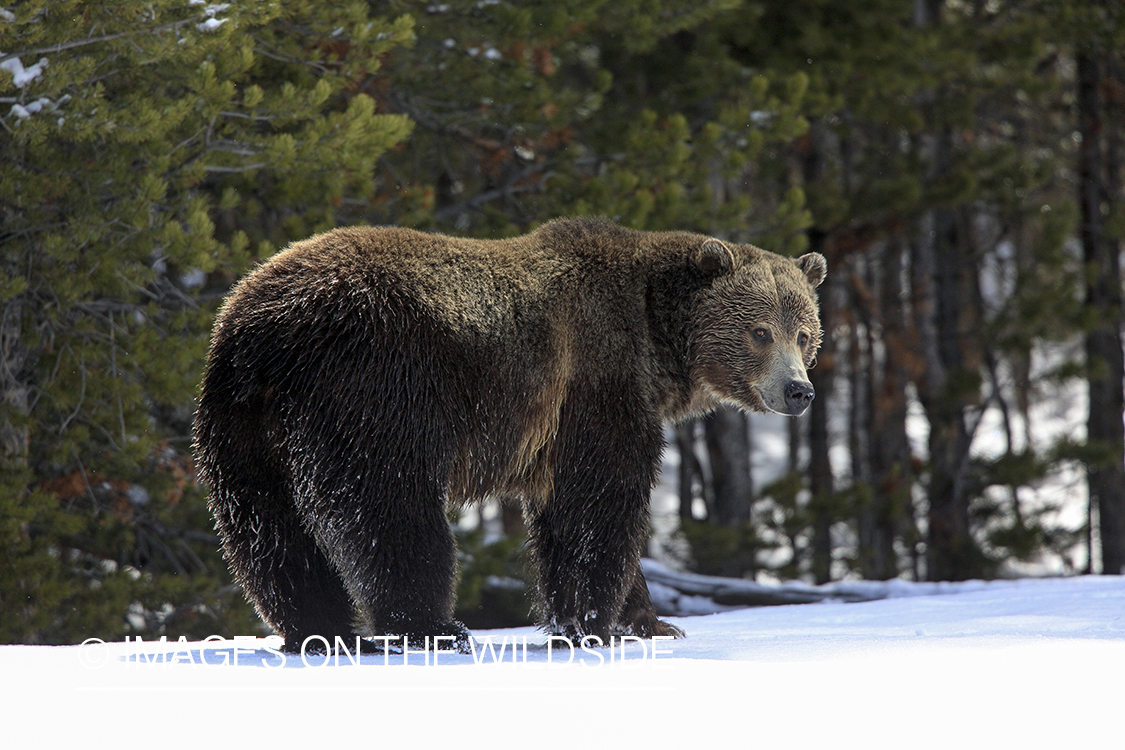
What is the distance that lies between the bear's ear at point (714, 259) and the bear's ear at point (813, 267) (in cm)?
60

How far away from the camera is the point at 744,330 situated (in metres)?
5.22

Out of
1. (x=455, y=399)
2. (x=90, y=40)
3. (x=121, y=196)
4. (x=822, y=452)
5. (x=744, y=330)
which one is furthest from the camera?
(x=822, y=452)

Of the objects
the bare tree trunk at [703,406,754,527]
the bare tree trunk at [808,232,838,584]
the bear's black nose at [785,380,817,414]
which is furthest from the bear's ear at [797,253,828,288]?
the bare tree trunk at [808,232,838,584]

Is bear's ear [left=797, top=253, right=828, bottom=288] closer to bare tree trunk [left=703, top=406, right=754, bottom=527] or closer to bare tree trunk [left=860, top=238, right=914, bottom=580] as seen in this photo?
bare tree trunk [left=703, top=406, right=754, bottom=527]

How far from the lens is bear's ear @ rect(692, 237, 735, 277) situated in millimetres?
5223

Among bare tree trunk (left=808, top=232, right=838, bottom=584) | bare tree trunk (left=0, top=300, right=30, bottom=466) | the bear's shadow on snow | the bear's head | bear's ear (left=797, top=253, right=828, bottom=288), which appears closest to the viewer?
the bear's shadow on snow

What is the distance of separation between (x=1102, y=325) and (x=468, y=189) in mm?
8424

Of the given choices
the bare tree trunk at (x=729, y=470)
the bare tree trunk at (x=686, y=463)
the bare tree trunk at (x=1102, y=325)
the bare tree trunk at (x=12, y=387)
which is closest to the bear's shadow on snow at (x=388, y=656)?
the bare tree trunk at (x=12, y=387)

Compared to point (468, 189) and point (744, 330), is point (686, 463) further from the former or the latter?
point (744, 330)

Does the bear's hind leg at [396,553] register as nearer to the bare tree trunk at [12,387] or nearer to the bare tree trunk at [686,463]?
the bare tree trunk at [12,387]

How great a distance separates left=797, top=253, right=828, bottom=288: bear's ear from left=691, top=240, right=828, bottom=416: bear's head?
1.27 feet

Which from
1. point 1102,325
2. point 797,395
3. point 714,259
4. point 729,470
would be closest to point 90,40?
point 714,259

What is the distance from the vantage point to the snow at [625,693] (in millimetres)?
3068

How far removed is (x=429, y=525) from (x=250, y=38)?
4157 millimetres
